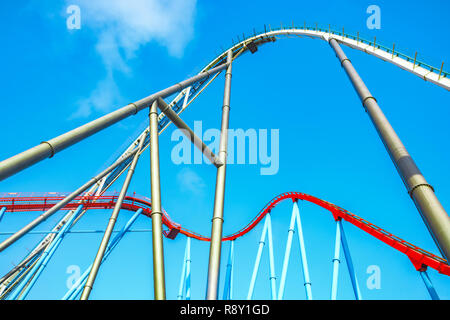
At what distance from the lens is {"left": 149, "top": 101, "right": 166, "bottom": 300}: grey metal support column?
334cm

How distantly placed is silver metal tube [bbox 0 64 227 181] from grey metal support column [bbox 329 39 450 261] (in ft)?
11.2

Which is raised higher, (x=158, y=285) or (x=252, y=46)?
(x=252, y=46)

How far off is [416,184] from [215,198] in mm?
2865

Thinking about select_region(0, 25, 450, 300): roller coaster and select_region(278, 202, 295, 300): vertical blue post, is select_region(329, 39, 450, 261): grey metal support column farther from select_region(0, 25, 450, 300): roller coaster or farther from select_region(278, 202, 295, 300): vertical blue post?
select_region(278, 202, 295, 300): vertical blue post

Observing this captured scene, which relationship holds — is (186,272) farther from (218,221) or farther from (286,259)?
(218,221)

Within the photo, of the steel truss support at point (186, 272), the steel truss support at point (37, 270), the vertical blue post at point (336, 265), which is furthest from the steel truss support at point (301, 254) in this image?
the steel truss support at point (37, 270)

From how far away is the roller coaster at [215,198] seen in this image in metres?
3.13

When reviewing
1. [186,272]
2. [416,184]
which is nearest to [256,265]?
[186,272]

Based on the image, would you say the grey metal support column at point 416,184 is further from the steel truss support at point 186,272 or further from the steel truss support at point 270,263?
the steel truss support at point 186,272

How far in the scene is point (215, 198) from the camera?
198 inches
